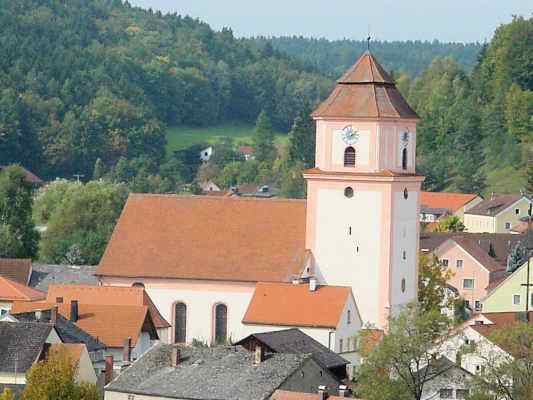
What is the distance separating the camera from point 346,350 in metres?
63.2

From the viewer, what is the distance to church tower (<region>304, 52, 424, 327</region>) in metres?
65.6

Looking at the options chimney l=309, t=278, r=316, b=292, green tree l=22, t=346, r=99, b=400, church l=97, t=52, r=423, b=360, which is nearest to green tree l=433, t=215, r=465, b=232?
church l=97, t=52, r=423, b=360

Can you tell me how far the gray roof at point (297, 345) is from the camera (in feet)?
179

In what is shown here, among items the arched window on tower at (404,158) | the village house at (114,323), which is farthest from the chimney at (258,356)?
the arched window on tower at (404,158)

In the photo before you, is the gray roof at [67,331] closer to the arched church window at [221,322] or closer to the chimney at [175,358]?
the chimney at [175,358]

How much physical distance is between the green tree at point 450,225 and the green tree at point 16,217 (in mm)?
23355

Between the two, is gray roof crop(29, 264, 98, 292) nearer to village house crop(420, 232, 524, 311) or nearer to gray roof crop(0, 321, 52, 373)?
gray roof crop(0, 321, 52, 373)

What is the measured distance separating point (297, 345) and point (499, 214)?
2616 inches

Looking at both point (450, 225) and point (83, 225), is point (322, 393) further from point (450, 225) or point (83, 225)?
point (450, 225)

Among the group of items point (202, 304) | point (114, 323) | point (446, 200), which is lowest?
point (114, 323)

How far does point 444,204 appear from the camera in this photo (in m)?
128

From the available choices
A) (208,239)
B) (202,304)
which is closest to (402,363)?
(202,304)

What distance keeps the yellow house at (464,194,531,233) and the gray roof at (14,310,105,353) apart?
205 ft

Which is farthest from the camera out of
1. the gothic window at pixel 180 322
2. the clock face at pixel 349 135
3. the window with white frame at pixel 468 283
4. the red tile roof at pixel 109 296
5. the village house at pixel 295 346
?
the window with white frame at pixel 468 283
